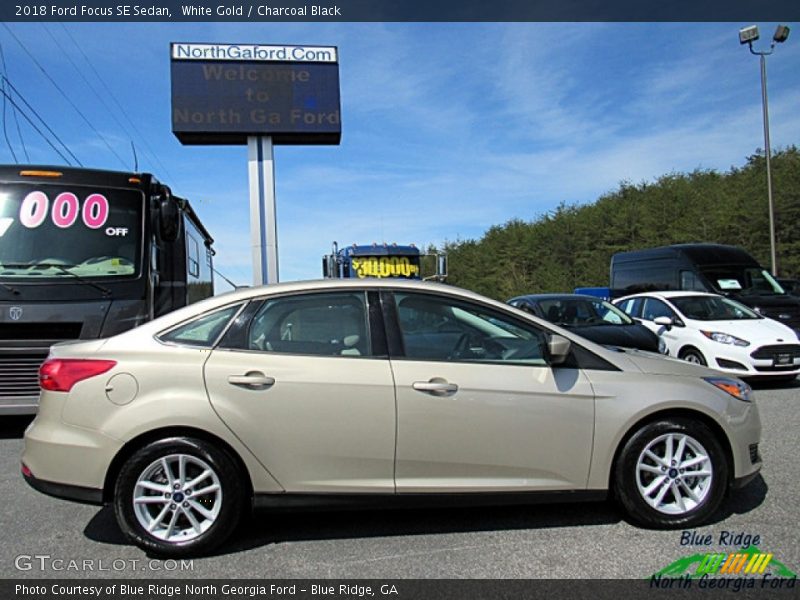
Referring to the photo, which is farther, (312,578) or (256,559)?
(256,559)

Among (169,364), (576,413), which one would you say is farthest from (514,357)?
(169,364)

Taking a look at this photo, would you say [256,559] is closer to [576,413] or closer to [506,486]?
[506,486]

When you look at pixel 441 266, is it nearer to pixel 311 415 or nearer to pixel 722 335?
pixel 722 335

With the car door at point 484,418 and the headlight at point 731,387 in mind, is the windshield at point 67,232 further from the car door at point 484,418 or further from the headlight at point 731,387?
the headlight at point 731,387

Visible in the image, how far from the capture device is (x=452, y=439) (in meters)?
3.68

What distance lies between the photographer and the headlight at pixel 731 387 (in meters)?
4.03

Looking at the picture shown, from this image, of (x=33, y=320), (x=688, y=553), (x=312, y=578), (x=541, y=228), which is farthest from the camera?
(x=541, y=228)

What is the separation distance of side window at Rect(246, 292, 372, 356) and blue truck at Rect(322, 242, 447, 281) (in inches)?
435

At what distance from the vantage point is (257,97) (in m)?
17.2

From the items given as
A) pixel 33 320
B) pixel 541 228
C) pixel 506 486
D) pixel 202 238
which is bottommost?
pixel 506 486

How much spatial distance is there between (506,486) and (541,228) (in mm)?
38026

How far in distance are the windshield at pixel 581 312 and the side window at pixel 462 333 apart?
603 centimetres

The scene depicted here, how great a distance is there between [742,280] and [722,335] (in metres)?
5.60

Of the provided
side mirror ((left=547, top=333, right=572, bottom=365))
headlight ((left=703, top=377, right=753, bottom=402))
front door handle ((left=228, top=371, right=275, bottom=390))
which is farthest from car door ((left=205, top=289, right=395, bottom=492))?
headlight ((left=703, top=377, right=753, bottom=402))
